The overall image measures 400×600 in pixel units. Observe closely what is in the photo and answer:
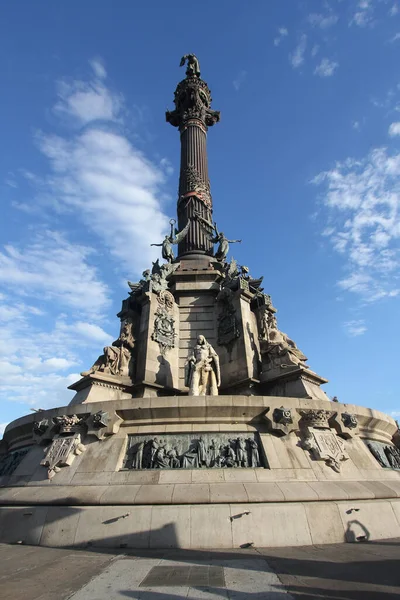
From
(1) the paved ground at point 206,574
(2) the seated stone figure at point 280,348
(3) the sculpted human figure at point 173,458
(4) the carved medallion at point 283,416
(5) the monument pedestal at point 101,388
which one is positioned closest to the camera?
(1) the paved ground at point 206,574

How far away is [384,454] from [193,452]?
7.45 meters

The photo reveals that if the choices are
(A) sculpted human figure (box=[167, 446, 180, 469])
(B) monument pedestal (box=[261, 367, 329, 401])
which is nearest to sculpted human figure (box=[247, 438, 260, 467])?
(A) sculpted human figure (box=[167, 446, 180, 469])

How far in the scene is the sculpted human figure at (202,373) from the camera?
13.1m

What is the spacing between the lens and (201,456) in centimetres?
968

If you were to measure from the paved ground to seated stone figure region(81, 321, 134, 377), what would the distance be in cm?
870

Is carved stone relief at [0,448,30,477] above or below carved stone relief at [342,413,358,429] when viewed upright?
below

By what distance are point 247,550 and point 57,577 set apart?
12.0 ft

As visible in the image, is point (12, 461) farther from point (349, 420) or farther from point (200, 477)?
point (349, 420)

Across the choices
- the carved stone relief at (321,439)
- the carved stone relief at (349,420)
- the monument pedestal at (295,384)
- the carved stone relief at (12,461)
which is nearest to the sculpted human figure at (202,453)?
the carved stone relief at (321,439)

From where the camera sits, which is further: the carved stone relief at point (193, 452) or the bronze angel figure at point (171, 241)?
the bronze angel figure at point (171, 241)

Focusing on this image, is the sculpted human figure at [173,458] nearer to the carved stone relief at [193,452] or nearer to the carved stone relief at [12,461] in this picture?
the carved stone relief at [193,452]

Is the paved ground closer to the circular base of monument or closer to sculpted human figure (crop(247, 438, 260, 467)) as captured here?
the circular base of monument

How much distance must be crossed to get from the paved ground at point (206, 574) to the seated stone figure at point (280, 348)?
851 centimetres

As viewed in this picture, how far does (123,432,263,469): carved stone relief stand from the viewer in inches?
375
